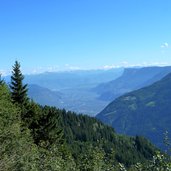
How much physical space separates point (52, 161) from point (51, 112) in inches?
1935

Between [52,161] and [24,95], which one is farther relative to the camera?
[24,95]

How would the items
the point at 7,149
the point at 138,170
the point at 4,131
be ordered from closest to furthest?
the point at 138,170 < the point at 7,149 < the point at 4,131

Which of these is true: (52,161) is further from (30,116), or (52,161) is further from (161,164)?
(30,116)

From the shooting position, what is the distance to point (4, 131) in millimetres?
41219

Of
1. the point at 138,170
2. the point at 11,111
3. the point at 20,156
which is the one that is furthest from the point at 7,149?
the point at 11,111

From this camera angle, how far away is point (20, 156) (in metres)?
30.2

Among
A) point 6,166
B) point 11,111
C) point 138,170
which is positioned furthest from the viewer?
point 11,111

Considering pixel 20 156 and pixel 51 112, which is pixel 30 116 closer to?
pixel 51 112

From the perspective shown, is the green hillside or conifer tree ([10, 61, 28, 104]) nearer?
the green hillside

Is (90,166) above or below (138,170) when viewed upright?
below

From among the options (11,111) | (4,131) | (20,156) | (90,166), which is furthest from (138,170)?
(11,111)

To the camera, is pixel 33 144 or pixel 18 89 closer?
pixel 33 144

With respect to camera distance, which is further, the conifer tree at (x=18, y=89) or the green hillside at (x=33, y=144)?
the conifer tree at (x=18, y=89)

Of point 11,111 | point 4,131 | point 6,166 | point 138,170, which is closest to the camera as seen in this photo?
point 138,170
